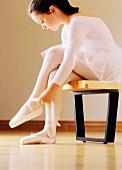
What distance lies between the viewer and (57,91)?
188cm

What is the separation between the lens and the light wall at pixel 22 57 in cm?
316

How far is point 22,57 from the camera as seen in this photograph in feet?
10.4

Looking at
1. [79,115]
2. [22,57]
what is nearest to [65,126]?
[22,57]

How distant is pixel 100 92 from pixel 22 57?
1.27 m

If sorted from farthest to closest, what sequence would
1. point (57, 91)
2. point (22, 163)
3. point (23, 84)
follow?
point (23, 84), point (57, 91), point (22, 163)

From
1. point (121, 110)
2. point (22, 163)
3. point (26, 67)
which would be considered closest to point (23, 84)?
point (26, 67)

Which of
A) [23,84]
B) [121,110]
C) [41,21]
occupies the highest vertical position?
[41,21]

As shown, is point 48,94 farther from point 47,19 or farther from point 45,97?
point 47,19

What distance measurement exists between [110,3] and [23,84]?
849mm

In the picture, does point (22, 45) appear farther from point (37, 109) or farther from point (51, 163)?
point (51, 163)

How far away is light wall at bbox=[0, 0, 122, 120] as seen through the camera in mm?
3160

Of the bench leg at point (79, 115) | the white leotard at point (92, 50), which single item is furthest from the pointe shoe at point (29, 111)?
the bench leg at point (79, 115)

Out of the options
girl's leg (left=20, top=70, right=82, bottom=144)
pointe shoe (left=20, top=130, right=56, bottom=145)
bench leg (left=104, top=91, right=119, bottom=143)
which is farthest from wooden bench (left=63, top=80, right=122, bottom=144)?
pointe shoe (left=20, top=130, right=56, bottom=145)

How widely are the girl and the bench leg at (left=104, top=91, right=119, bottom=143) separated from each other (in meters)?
0.08
